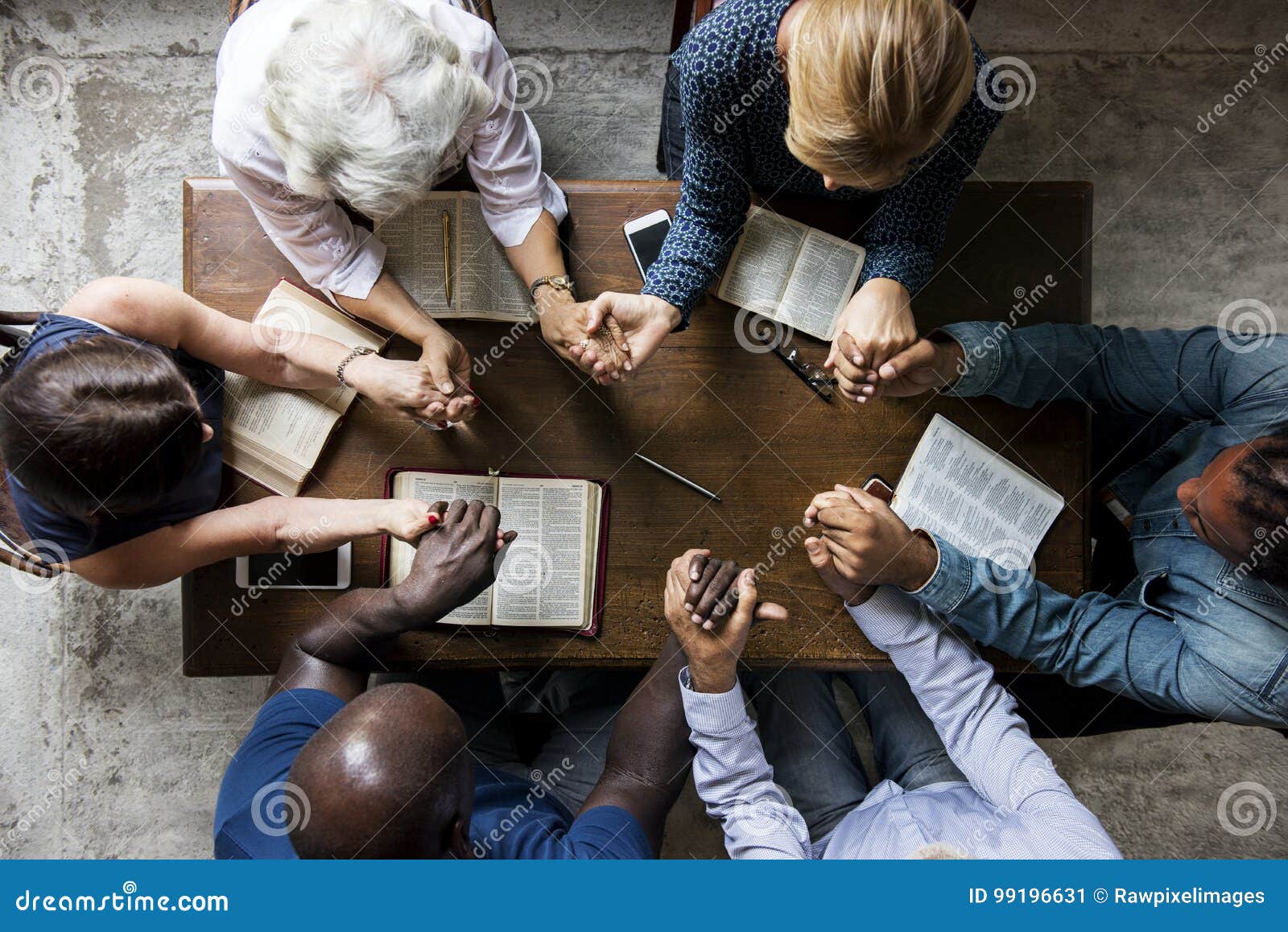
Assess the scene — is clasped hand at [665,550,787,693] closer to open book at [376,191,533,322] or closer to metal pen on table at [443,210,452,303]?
open book at [376,191,533,322]

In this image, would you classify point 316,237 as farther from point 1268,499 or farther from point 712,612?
point 1268,499

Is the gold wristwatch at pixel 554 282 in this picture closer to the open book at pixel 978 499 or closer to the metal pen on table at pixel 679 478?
the metal pen on table at pixel 679 478

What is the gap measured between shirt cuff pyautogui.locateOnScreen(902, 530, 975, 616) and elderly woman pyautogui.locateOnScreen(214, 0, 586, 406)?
3.19 feet

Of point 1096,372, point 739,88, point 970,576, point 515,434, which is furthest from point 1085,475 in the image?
point 515,434

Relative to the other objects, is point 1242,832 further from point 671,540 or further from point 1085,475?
point 671,540

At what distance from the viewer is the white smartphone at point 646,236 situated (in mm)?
1876

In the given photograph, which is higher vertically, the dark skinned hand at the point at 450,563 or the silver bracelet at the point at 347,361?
the silver bracelet at the point at 347,361

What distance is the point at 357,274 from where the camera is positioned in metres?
1.77

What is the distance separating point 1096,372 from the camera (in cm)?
185

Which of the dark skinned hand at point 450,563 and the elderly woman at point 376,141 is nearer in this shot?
the elderly woman at point 376,141

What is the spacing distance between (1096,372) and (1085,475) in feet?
0.82

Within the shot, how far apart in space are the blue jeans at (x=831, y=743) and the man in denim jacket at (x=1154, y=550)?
0.48m

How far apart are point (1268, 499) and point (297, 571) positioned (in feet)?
6.82

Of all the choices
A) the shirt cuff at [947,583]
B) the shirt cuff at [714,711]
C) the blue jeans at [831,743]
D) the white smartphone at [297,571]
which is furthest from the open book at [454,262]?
the blue jeans at [831,743]
